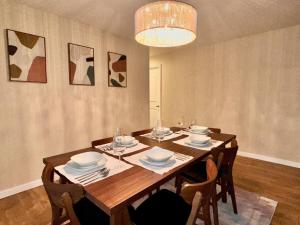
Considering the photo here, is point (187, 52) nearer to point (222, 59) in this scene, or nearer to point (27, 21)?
point (222, 59)

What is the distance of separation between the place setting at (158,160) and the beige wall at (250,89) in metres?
2.61

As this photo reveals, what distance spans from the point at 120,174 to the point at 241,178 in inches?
86.9

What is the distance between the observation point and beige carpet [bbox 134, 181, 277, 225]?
1690 millimetres

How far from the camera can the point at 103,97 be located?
10.1 feet

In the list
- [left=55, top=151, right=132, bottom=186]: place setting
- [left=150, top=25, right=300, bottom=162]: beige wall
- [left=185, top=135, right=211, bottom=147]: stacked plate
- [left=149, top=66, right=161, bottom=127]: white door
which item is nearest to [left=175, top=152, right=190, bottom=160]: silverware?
[left=185, top=135, right=211, bottom=147]: stacked plate

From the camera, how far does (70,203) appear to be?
2.83 feet

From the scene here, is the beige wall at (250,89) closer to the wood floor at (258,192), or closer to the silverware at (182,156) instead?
the wood floor at (258,192)

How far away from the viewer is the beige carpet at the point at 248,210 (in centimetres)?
169

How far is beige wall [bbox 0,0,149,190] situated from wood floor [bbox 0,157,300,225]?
0.34m

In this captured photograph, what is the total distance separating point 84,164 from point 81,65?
2037mm

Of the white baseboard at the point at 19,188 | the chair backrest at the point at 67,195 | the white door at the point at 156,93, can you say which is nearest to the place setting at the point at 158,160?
the chair backrest at the point at 67,195

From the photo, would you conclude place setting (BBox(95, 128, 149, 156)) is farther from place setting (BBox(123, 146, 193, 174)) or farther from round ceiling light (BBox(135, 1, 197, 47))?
round ceiling light (BBox(135, 1, 197, 47))

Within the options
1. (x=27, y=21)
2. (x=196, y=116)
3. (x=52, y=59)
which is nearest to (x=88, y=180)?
Answer: (x=52, y=59)

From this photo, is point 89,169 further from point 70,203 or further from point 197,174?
point 197,174
